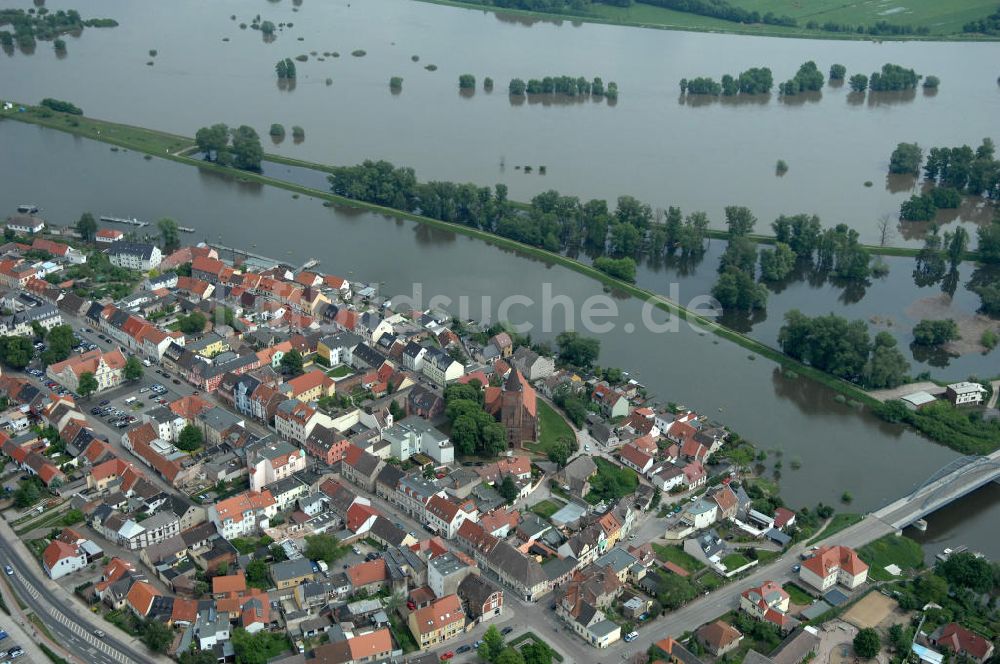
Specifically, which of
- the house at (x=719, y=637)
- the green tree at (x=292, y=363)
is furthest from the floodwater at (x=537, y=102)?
the house at (x=719, y=637)

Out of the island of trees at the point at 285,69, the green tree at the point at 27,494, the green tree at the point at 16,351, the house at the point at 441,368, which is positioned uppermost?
the island of trees at the point at 285,69

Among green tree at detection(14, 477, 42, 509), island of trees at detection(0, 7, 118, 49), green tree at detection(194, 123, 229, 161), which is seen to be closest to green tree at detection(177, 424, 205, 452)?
green tree at detection(14, 477, 42, 509)

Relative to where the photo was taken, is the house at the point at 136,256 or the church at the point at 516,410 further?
the house at the point at 136,256

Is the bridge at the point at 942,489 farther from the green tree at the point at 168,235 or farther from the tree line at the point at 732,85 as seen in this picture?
the tree line at the point at 732,85

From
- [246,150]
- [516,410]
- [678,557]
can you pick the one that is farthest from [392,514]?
[246,150]

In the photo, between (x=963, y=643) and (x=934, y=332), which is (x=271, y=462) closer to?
(x=963, y=643)

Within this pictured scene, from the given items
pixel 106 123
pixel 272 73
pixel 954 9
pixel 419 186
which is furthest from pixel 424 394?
pixel 954 9

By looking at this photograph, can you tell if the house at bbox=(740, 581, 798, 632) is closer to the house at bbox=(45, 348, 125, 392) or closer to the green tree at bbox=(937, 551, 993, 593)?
the green tree at bbox=(937, 551, 993, 593)
